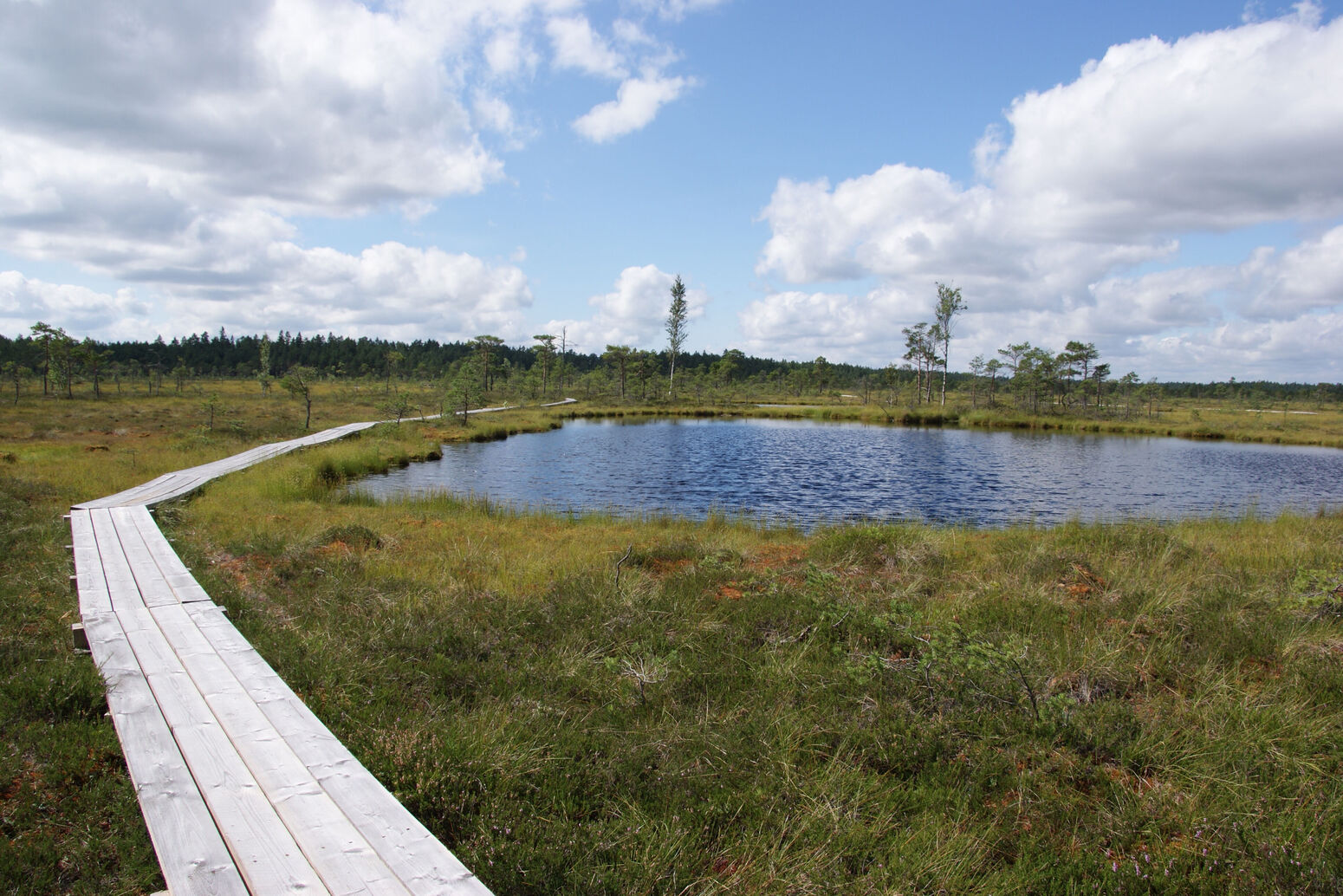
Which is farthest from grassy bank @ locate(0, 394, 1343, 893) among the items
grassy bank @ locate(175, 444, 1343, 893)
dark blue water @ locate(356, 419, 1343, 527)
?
dark blue water @ locate(356, 419, 1343, 527)

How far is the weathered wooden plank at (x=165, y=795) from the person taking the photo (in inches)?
108

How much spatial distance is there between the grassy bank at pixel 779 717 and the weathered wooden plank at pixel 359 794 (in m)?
0.23

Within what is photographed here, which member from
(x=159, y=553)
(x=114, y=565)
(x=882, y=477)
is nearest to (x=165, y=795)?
(x=114, y=565)

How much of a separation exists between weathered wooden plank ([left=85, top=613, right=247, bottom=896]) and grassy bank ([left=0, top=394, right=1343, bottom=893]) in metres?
0.14

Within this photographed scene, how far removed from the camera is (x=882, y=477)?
2462 cm

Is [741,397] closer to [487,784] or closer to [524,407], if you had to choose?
[524,407]

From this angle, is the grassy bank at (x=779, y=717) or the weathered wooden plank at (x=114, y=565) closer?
the grassy bank at (x=779, y=717)

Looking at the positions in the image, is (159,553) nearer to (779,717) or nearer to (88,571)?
(88,571)

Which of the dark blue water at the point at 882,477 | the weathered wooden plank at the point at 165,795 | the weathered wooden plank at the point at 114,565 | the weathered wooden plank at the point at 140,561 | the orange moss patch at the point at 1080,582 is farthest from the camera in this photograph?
the dark blue water at the point at 882,477

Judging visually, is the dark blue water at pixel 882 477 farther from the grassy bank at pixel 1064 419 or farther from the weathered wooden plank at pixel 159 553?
the weathered wooden plank at pixel 159 553

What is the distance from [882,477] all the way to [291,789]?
23.7 meters

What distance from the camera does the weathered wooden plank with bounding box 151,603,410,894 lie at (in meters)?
2.74

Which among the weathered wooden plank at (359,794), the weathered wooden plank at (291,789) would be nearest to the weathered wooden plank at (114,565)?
the weathered wooden plank at (291,789)

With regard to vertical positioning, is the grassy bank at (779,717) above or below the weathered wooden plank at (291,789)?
below
